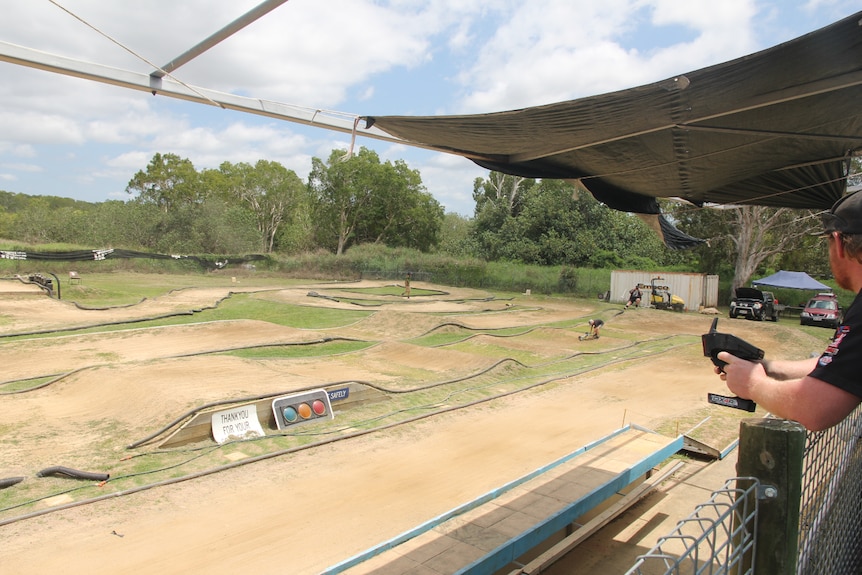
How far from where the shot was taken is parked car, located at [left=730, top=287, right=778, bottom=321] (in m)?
25.3

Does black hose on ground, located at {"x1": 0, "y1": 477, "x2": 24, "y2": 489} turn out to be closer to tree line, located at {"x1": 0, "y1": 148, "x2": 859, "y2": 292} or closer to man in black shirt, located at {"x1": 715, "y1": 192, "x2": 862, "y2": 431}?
man in black shirt, located at {"x1": 715, "y1": 192, "x2": 862, "y2": 431}

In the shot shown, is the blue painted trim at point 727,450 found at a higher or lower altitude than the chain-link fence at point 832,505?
lower

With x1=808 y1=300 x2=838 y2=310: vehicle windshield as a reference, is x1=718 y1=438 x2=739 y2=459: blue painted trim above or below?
below

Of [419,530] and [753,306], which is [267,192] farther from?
[419,530]

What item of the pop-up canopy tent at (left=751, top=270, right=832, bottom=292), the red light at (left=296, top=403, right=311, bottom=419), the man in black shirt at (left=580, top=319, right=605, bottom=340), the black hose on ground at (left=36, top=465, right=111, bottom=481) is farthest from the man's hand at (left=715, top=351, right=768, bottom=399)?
the pop-up canopy tent at (left=751, top=270, right=832, bottom=292)

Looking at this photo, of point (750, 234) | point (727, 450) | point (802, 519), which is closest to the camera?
point (802, 519)

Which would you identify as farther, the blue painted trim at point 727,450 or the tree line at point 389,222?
the tree line at point 389,222

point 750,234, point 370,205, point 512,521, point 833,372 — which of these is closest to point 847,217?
point 833,372

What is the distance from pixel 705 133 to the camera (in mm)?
4117

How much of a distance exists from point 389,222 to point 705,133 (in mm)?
50377

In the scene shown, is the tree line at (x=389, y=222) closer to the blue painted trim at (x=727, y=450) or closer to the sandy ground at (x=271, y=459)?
the sandy ground at (x=271, y=459)

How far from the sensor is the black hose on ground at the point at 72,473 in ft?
20.6

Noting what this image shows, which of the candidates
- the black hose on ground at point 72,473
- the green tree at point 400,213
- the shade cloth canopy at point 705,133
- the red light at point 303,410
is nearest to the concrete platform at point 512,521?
the shade cloth canopy at point 705,133

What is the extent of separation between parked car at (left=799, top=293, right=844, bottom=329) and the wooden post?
91.6 feet
